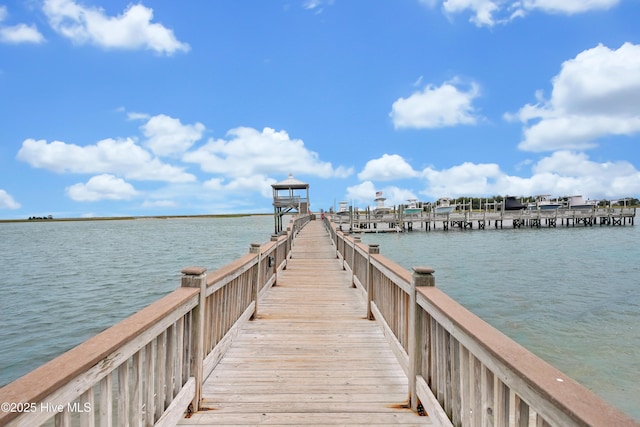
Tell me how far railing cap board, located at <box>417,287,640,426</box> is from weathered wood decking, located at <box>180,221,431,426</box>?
128cm

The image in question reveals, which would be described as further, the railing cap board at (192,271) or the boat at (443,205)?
the boat at (443,205)

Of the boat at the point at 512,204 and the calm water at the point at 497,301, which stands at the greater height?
the boat at the point at 512,204

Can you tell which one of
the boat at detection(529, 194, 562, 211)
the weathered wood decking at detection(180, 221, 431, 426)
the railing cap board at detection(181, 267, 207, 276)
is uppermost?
the boat at detection(529, 194, 562, 211)

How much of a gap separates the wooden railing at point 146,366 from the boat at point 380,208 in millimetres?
46085

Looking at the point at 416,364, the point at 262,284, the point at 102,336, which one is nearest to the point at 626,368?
the point at 416,364

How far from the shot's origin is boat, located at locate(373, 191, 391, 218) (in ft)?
164

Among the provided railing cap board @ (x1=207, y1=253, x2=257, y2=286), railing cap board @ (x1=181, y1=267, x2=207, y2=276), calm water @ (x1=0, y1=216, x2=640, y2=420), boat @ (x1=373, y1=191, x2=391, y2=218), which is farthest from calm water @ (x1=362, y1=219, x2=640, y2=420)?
boat @ (x1=373, y1=191, x2=391, y2=218)

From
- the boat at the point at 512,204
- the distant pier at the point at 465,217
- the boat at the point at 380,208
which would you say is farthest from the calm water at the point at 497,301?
the boat at the point at 512,204

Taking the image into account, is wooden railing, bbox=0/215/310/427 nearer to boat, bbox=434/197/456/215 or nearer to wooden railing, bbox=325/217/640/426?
wooden railing, bbox=325/217/640/426

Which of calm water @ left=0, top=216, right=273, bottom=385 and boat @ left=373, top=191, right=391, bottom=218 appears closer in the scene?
calm water @ left=0, top=216, right=273, bottom=385

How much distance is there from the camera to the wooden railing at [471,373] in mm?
1241

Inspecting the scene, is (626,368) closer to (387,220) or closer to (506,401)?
(506,401)

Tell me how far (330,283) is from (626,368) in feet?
17.9

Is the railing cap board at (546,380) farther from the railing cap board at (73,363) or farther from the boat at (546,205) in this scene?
the boat at (546,205)
